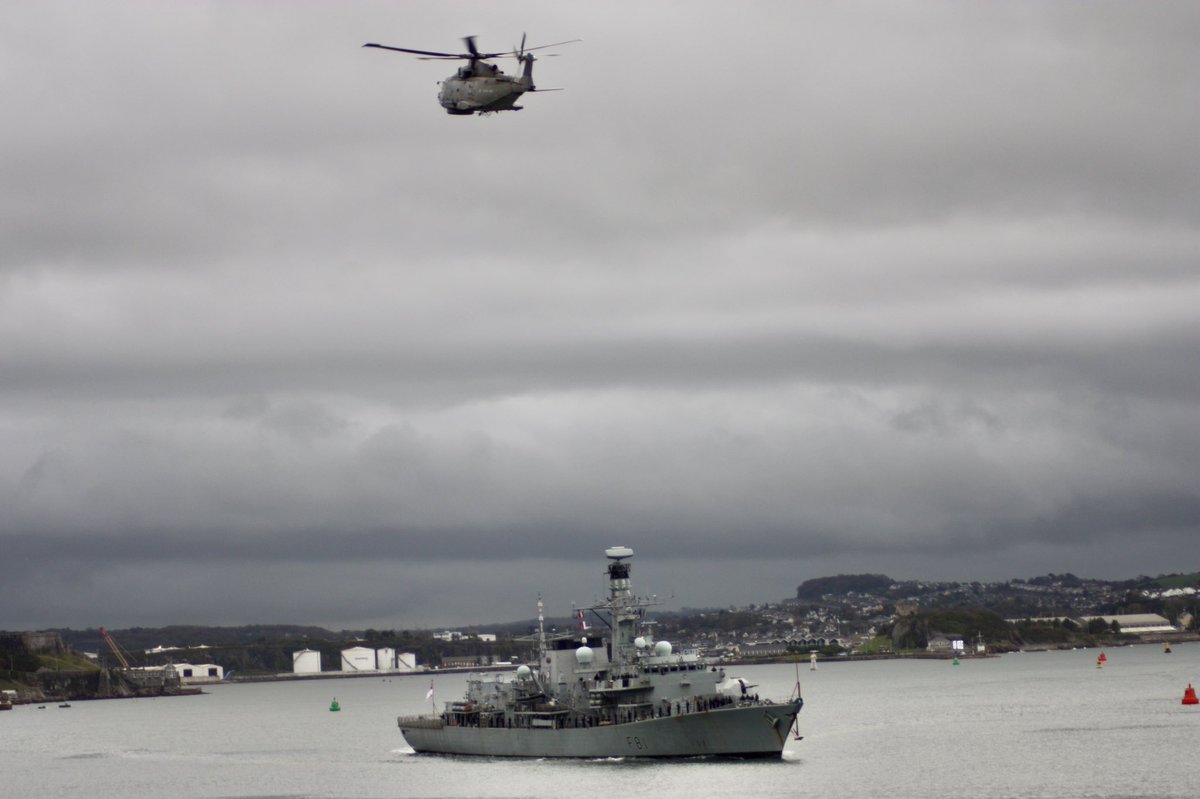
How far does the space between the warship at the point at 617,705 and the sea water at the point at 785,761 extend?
1.05 meters

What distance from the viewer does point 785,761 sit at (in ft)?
262

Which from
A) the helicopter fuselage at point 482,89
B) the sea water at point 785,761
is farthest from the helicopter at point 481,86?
the sea water at point 785,761

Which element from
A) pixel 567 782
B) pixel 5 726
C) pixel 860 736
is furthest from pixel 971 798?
pixel 5 726

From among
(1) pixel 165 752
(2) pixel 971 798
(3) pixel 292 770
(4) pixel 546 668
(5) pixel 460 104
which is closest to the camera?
(5) pixel 460 104

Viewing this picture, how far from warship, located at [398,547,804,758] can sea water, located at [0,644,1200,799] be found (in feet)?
3.45

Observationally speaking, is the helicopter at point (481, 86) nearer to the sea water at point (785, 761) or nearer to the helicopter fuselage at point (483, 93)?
the helicopter fuselage at point (483, 93)

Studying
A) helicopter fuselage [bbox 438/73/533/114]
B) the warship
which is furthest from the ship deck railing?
helicopter fuselage [bbox 438/73/533/114]

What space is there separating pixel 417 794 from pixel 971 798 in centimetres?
2625

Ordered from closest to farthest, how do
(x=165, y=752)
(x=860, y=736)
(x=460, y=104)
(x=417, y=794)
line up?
(x=460, y=104) < (x=417, y=794) < (x=860, y=736) < (x=165, y=752)

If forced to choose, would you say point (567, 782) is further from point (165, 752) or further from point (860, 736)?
point (165, 752)

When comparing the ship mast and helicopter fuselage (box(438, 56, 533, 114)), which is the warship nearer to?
the ship mast

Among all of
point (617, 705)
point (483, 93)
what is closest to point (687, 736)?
point (617, 705)

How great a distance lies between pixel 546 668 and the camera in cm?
8519

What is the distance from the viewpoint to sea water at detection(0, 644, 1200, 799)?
71062 mm
